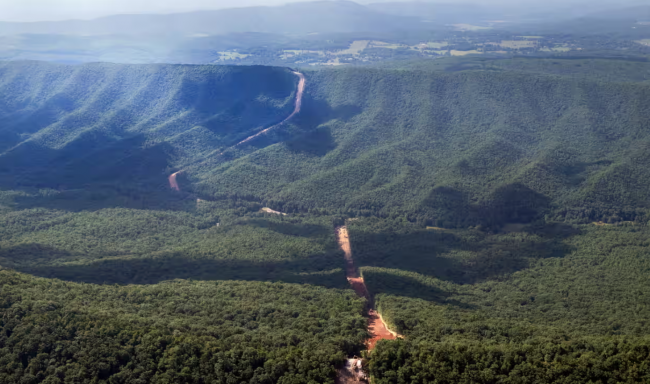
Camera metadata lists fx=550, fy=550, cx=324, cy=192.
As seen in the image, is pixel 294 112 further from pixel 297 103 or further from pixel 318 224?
pixel 318 224

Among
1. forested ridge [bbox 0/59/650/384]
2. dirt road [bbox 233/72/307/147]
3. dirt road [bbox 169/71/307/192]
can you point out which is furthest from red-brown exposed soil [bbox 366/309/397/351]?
dirt road [bbox 233/72/307/147]

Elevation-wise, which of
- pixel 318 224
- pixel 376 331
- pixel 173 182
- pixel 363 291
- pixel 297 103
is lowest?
pixel 363 291

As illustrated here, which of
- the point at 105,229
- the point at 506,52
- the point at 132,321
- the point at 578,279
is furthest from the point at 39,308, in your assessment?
the point at 506,52

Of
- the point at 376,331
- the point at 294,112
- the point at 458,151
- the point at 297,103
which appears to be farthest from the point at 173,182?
the point at 376,331

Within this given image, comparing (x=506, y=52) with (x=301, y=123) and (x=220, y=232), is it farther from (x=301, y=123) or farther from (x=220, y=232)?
(x=220, y=232)

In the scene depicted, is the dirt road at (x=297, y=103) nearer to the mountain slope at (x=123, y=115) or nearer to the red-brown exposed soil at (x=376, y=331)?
the mountain slope at (x=123, y=115)

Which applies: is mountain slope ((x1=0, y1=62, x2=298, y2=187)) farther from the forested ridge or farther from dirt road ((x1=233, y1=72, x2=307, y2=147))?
dirt road ((x1=233, y1=72, x2=307, y2=147))

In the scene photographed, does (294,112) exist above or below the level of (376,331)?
above

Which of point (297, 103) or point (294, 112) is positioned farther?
point (297, 103)
